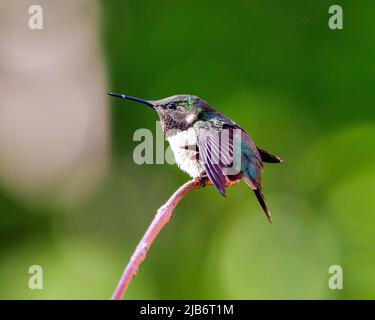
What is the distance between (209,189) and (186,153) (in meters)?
3.33

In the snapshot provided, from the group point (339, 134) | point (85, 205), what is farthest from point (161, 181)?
point (339, 134)

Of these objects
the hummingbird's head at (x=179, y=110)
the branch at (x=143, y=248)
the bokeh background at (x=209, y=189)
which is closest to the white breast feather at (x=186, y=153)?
the hummingbird's head at (x=179, y=110)

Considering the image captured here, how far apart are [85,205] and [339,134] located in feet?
11.9

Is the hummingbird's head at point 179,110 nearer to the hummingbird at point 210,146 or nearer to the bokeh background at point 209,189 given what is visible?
the hummingbird at point 210,146

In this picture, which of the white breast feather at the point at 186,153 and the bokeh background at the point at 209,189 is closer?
the white breast feather at the point at 186,153

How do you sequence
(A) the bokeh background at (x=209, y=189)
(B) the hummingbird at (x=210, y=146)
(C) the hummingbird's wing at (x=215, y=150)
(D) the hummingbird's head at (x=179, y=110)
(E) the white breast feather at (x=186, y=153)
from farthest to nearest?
(A) the bokeh background at (x=209, y=189) → (D) the hummingbird's head at (x=179, y=110) → (E) the white breast feather at (x=186, y=153) → (B) the hummingbird at (x=210, y=146) → (C) the hummingbird's wing at (x=215, y=150)

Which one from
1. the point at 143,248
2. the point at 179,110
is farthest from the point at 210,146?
the point at 143,248

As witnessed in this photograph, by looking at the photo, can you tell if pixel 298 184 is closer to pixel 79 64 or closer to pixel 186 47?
pixel 186 47

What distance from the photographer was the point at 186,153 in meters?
5.34

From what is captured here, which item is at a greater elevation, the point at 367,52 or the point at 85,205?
the point at 367,52

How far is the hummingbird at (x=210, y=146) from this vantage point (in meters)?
4.76

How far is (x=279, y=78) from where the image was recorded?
28.7 feet

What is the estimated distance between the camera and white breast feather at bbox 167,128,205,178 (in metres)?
5.23

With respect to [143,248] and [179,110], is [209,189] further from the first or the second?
[143,248]
